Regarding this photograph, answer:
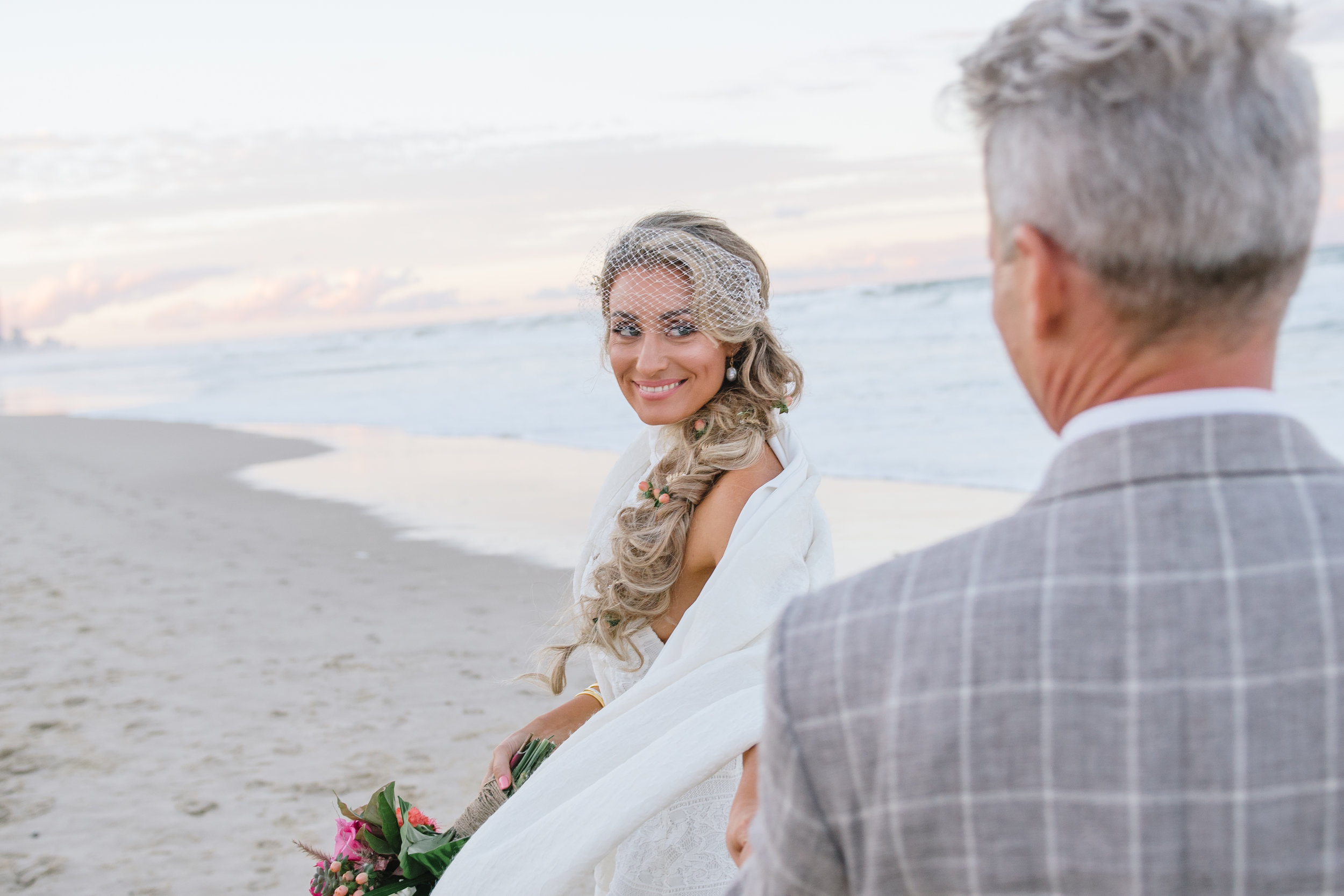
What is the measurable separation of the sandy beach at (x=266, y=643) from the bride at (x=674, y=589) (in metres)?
2.24

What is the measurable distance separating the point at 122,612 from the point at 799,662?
25.9ft

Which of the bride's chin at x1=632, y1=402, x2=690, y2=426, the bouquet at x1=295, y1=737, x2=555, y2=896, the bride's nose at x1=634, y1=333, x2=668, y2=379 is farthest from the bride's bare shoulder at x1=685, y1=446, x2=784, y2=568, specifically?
the bouquet at x1=295, y1=737, x2=555, y2=896

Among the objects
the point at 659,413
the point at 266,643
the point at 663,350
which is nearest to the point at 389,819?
the point at 659,413

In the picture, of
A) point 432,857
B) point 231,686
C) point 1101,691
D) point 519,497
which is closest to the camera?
point 1101,691

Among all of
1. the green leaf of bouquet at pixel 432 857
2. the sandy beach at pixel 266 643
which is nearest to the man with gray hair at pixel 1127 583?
the green leaf of bouquet at pixel 432 857

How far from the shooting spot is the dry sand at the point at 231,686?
4598 millimetres

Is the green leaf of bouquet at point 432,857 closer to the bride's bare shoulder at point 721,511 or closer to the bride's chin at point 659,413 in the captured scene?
the bride's bare shoulder at point 721,511

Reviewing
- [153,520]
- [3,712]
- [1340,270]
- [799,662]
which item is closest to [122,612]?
[3,712]

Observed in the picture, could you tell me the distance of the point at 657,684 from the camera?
7.88 ft

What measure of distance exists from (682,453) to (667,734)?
0.75 m

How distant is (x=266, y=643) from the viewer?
7027mm

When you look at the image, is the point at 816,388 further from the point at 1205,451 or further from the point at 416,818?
the point at 1205,451

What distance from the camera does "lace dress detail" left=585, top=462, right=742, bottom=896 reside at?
265 centimetres

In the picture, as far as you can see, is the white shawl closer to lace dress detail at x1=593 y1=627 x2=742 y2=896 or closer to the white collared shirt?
lace dress detail at x1=593 y1=627 x2=742 y2=896
